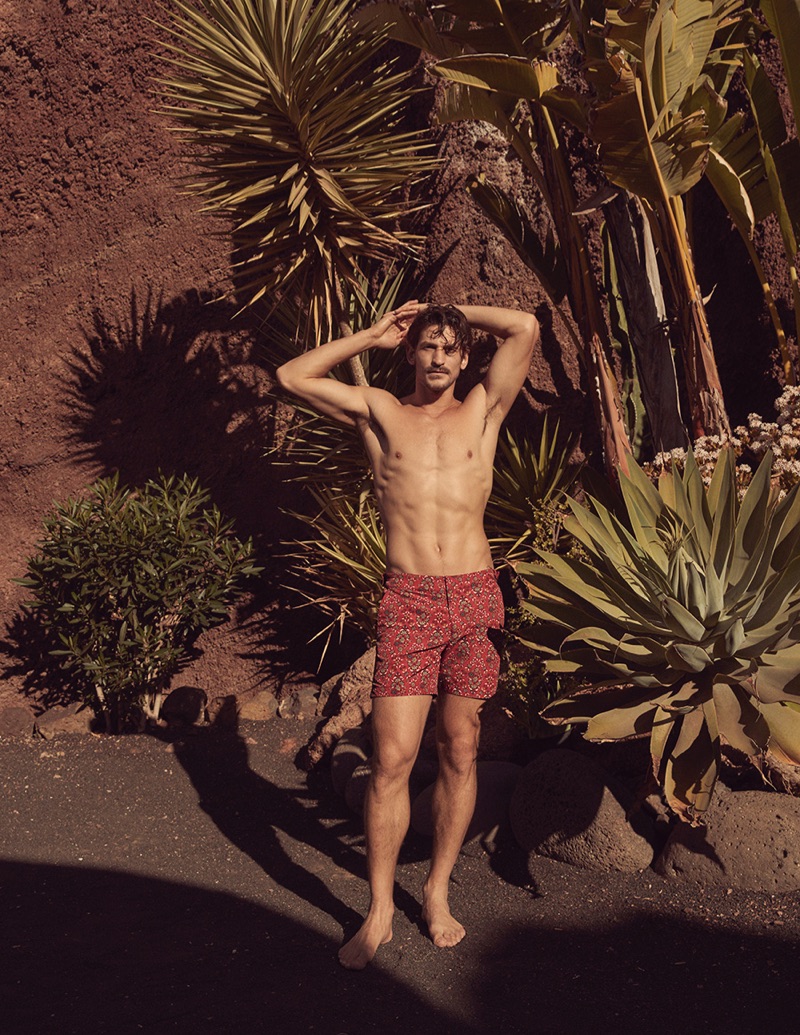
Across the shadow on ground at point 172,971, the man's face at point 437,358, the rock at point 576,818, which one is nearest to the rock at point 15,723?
the shadow on ground at point 172,971

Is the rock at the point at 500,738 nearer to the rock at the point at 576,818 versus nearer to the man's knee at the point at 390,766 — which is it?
the rock at the point at 576,818

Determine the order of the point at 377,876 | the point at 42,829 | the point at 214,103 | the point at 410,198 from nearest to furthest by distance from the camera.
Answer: the point at 377,876 < the point at 42,829 < the point at 214,103 < the point at 410,198

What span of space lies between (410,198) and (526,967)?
4.85 meters

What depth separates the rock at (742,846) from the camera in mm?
3926

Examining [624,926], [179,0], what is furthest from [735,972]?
[179,0]

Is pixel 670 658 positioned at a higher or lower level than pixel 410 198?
lower

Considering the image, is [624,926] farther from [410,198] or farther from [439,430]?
[410,198]

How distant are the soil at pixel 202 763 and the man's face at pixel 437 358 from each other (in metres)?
1.98

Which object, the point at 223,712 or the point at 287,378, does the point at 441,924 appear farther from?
the point at 223,712

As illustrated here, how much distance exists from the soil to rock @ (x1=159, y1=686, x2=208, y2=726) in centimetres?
35

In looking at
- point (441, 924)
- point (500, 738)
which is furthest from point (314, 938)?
point (500, 738)

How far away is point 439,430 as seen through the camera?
3846mm

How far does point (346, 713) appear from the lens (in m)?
5.70

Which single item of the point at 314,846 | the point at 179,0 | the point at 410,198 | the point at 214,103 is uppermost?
the point at 179,0
